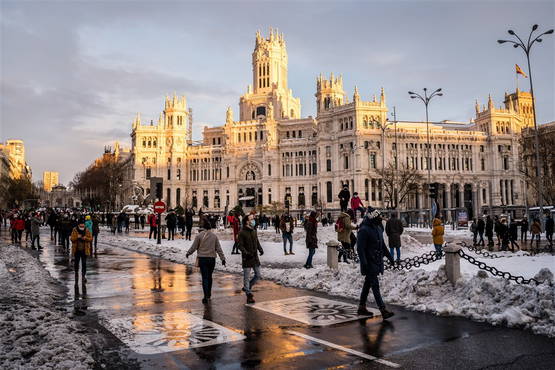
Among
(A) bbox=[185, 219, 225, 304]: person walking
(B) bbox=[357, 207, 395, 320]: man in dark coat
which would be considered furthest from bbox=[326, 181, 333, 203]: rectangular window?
(B) bbox=[357, 207, 395, 320]: man in dark coat

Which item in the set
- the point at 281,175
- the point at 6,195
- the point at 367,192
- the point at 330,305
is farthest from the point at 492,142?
the point at 6,195

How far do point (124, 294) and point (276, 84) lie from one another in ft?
321

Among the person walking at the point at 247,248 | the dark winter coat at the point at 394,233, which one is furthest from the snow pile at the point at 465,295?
the dark winter coat at the point at 394,233

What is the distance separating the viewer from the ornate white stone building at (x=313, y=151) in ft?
266

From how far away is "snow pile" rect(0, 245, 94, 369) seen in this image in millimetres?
5859

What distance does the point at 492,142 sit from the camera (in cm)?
8712

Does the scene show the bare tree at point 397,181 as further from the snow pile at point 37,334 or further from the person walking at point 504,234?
the snow pile at point 37,334

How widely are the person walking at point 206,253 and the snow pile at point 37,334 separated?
311 centimetres

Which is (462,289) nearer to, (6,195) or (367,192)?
(367,192)

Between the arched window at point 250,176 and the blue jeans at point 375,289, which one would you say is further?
the arched window at point 250,176

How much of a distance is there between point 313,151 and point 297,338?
3310 inches

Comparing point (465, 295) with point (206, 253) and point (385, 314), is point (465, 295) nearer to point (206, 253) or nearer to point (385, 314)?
point (385, 314)

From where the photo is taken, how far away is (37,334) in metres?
7.09

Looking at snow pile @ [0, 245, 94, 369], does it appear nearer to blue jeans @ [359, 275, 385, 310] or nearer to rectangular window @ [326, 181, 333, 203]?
blue jeans @ [359, 275, 385, 310]
